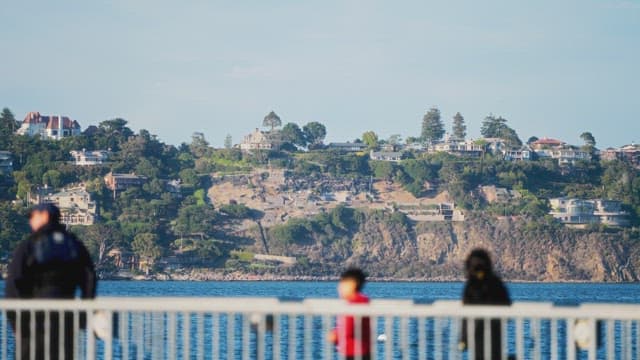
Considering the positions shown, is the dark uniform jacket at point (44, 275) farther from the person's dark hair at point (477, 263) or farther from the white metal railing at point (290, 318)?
the person's dark hair at point (477, 263)

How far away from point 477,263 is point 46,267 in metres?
3.62

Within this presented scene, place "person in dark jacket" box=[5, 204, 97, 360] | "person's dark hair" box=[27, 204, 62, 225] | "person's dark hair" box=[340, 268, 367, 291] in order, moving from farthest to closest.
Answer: "person's dark hair" box=[27, 204, 62, 225] < "person in dark jacket" box=[5, 204, 97, 360] < "person's dark hair" box=[340, 268, 367, 291]

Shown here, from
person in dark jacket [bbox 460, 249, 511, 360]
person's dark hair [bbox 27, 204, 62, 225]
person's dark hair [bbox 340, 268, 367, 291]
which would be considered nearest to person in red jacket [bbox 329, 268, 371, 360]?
person's dark hair [bbox 340, 268, 367, 291]

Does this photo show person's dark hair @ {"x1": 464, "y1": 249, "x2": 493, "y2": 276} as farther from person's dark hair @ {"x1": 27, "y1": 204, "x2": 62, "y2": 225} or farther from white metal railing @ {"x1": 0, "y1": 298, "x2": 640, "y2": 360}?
person's dark hair @ {"x1": 27, "y1": 204, "x2": 62, "y2": 225}

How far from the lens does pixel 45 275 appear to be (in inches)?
511

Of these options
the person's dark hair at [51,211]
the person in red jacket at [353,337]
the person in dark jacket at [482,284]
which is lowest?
the person in red jacket at [353,337]

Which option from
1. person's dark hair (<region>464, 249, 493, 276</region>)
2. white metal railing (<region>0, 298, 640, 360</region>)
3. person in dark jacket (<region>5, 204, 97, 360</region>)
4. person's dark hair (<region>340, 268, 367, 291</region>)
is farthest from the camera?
person in dark jacket (<region>5, 204, 97, 360</region>)

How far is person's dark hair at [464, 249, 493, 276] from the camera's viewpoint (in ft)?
41.0

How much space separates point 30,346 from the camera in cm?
1273

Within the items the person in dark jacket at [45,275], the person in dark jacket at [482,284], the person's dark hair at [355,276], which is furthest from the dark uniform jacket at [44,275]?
the person in dark jacket at [482,284]

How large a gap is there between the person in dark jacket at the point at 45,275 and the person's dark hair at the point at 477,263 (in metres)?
3.21

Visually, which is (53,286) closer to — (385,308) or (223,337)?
(385,308)

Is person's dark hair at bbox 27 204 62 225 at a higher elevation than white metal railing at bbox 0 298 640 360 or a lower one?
higher

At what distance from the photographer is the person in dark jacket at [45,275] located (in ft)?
42.0
